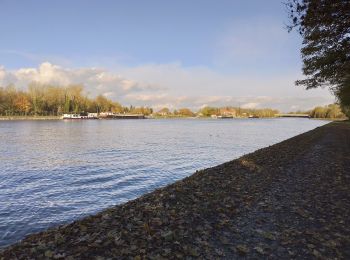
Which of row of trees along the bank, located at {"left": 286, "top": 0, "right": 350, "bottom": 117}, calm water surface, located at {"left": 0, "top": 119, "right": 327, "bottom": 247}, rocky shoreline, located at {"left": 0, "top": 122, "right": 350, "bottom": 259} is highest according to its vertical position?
row of trees along the bank, located at {"left": 286, "top": 0, "right": 350, "bottom": 117}

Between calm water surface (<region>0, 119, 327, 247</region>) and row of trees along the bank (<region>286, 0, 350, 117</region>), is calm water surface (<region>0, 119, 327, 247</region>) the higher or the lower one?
the lower one

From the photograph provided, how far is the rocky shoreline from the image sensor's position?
8930 mm

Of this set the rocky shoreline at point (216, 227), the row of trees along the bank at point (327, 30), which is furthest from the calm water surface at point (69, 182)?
the row of trees along the bank at point (327, 30)

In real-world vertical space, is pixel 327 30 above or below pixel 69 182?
above

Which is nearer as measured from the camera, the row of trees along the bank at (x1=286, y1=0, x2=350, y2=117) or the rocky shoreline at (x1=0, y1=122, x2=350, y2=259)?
the rocky shoreline at (x1=0, y1=122, x2=350, y2=259)

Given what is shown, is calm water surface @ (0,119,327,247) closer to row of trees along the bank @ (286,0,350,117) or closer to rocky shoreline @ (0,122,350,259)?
rocky shoreline @ (0,122,350,259)

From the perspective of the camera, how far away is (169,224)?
10.9 meters

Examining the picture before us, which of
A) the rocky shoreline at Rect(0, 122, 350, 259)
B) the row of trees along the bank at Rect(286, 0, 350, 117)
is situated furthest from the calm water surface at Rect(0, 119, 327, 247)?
the row of trees along the bank at Rect(286, 0, 350, 117)

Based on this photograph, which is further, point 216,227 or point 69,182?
point 69,182

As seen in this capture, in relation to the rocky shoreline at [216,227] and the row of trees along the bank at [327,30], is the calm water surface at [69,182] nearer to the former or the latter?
the rocky shoreline at [216,227]

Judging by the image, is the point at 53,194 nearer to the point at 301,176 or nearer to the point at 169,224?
the point at 169,224

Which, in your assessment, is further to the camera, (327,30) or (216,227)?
(327,30)

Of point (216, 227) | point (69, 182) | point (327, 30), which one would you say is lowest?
point (69, 182)

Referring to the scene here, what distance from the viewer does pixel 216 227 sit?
10836 mm
